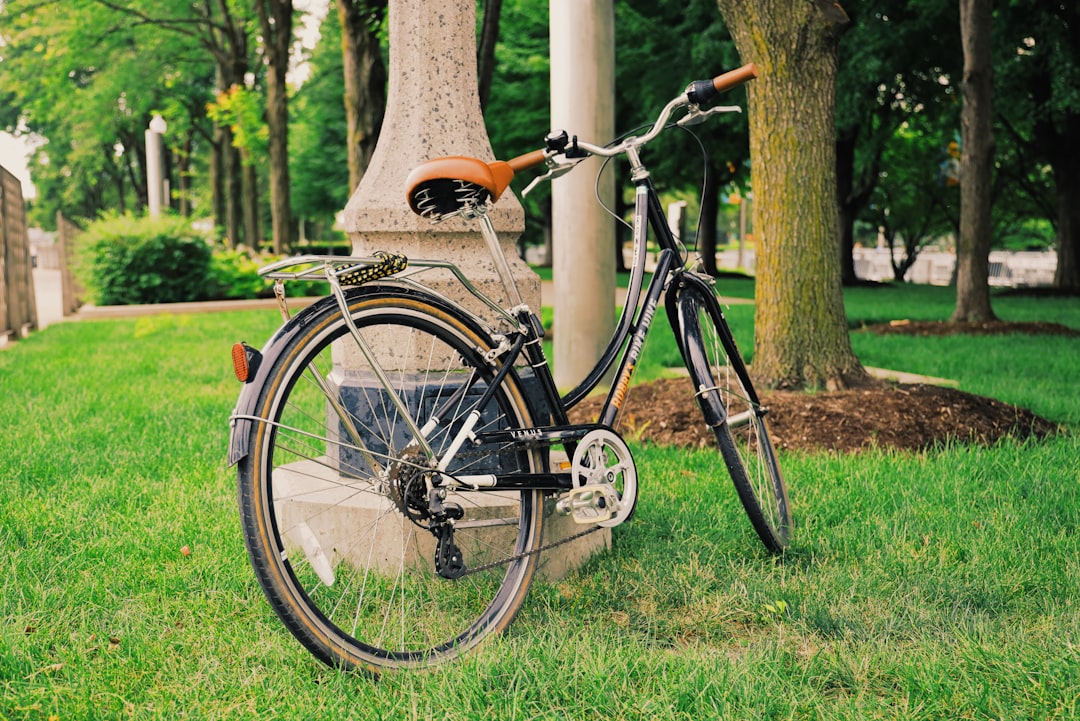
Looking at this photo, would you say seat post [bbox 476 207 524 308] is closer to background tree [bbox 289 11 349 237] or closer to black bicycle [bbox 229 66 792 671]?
black bicycle [bbox 229 66 792 671]

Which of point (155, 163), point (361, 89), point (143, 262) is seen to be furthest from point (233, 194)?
point (361, 89)

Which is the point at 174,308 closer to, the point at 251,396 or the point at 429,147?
the point at 429,147

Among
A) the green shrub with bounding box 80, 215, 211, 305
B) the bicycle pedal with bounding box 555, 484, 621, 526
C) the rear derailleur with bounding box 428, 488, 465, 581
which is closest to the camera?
the rear derailleur with bounding box 428, 488, 465, 581

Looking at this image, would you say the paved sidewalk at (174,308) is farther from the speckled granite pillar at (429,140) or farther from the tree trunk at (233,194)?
the tree trunk at (233,194)

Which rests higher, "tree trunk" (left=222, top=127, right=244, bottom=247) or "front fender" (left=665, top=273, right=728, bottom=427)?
"tree trunk" (left=222, top=127, right=244, bottom=247)

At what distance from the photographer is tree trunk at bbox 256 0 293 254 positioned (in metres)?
20.5

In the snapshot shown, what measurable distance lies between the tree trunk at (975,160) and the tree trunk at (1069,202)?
9132mm

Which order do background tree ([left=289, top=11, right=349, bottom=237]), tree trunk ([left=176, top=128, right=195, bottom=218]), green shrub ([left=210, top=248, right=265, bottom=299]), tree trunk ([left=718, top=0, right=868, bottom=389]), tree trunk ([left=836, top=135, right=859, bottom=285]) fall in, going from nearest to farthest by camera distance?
tree trunk ([left=718, top=0, right=868, bottom=389]) → green shrub ([left=210, top=248, right=265, bottom=299]) → tree trunk ([left=836, top=135, right=859, bottom=285]) → background tree ([left=289, top=11, right=349, bottom=237]) → tree trunk ([left=176, top=128, right=195, bottom=218])

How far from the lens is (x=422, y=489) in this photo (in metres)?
2.84

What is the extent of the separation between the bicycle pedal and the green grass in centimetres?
30

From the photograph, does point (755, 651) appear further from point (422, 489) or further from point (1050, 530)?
point (1050, 530)

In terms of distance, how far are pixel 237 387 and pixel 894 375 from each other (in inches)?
187

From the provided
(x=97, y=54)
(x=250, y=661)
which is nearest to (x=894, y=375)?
(x=250, y=661)

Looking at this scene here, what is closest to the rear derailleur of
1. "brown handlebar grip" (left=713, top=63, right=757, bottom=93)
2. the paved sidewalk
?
"brown handlebar grip" (left=713, top=63, right=757, bottom=93)
